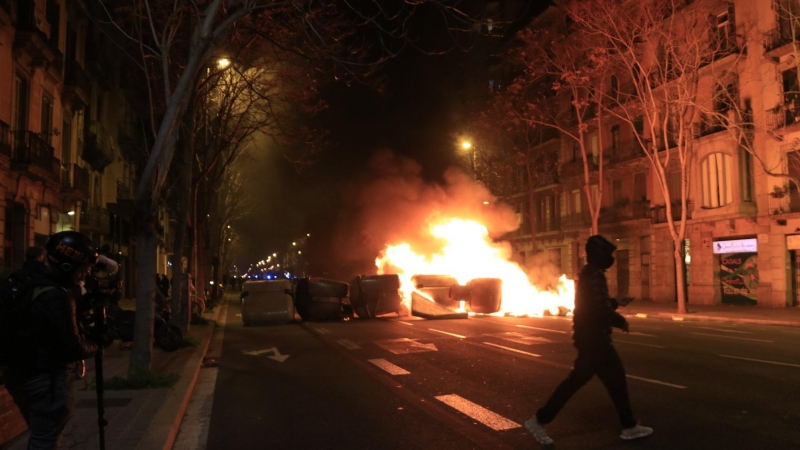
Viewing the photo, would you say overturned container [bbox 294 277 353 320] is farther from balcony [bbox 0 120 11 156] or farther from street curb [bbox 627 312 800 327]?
street curb [bbox 627 312 800 327]

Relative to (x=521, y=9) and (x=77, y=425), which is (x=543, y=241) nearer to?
(x=521, y=9)

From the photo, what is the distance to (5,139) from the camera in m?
18.1

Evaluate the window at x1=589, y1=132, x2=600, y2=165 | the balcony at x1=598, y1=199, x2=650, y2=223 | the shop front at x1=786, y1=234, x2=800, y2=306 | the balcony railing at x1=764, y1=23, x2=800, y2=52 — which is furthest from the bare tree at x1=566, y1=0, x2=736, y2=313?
the window at x1=589, y1=132, x2=600, y2=165

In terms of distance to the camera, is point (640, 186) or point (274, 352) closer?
A: point (274, 352)

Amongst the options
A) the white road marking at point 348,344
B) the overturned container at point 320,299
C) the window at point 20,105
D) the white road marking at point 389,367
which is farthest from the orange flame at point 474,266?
the window at point 20,105

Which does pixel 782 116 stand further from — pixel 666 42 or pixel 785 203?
pixel 666 42

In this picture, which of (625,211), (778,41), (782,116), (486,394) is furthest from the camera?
(625,211)

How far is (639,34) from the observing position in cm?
2216

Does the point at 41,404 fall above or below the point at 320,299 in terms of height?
above

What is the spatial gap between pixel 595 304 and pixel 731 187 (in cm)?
2583

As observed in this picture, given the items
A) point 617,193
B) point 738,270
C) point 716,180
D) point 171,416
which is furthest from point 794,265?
point 171,416

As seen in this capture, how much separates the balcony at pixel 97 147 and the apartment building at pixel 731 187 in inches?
935

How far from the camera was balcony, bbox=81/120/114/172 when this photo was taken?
91.4ft

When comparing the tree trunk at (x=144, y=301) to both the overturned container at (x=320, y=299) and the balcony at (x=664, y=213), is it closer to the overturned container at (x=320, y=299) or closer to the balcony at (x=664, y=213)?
the overturned container at (x=320, y=299)
